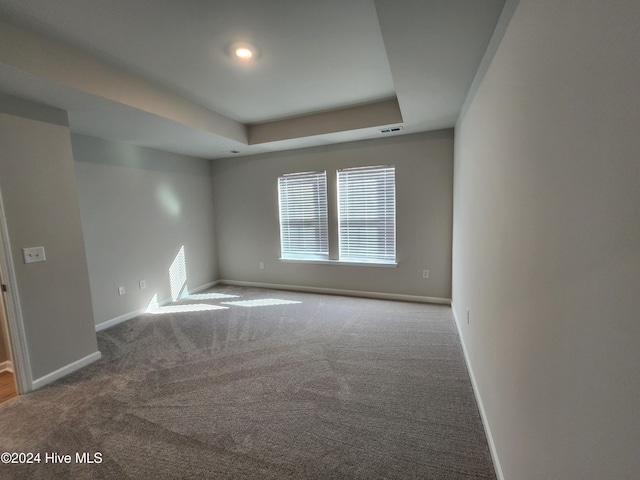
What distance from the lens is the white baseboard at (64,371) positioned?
7.58 feet

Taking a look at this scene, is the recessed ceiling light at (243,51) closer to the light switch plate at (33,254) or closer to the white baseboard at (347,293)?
the light switch plate at (33,254)

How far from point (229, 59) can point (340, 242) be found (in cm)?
291

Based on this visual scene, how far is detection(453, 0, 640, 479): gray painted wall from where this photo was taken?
586 millimetres

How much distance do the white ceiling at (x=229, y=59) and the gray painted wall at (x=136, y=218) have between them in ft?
1.48

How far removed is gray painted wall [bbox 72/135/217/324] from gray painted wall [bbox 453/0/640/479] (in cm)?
418

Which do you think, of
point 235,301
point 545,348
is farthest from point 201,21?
point 235,301

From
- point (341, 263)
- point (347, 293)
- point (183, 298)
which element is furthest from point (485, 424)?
point (183, 298)

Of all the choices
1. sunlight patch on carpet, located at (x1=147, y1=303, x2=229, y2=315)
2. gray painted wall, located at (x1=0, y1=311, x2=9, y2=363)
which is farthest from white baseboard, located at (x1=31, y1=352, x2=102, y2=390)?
sunlight patch on carpet, located at (x1=147, y1=303, x2=229, y2=315)

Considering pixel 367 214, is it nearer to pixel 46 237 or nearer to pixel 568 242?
pixel 568 242

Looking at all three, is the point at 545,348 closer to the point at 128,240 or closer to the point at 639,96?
the point at 639,96

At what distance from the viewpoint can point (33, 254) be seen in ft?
7.45

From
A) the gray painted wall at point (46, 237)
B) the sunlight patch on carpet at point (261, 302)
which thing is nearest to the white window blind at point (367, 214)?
the sunlight patch on carpet at point (261, 302)

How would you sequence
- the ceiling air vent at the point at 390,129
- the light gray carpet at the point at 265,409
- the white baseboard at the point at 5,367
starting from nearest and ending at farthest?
the light gray carpet at the point at 265,409 → the white baseboard at the point at 5,367 → the ceiling air vent at the point at 390,129

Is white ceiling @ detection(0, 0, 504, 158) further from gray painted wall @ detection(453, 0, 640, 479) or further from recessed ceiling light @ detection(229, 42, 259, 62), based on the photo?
gray painted wall @ detection(453, 0, 640, 479)
